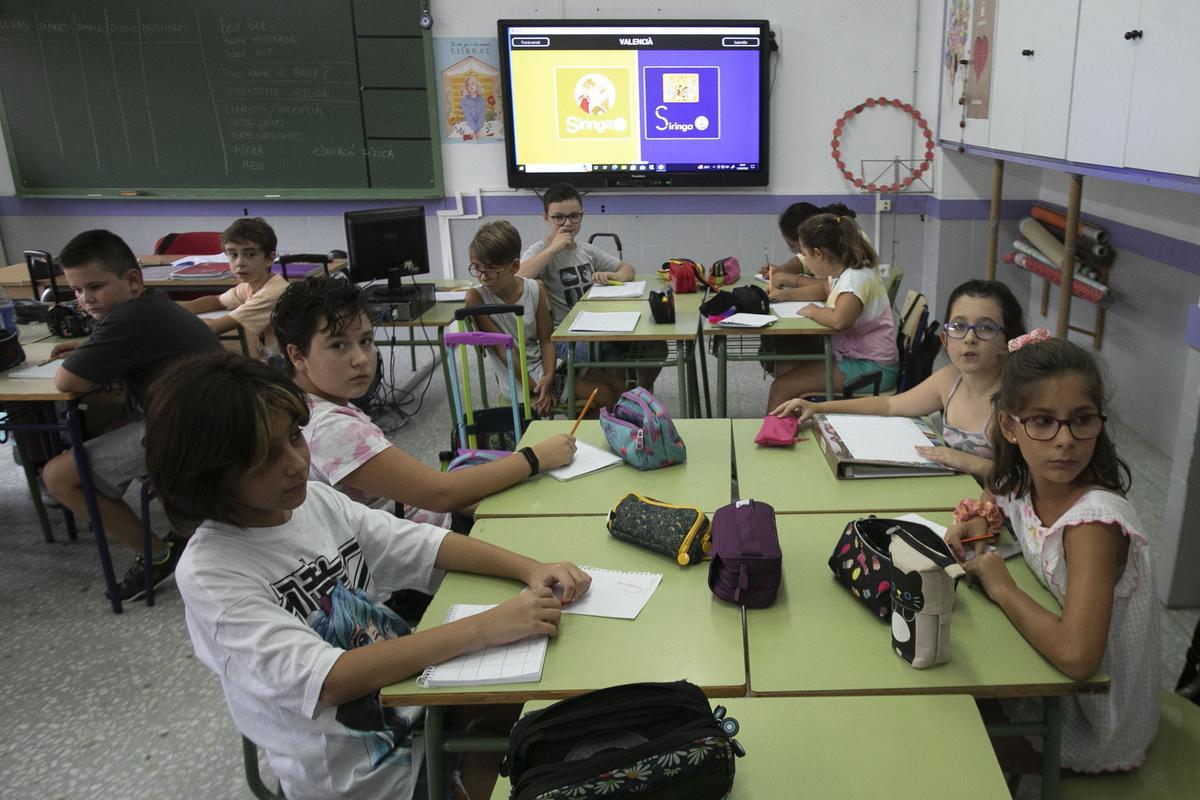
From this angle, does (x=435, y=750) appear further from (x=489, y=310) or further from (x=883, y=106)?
(x=883, y=106)

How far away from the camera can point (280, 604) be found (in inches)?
51.6

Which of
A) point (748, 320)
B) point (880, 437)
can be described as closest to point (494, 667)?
point (880, 437)

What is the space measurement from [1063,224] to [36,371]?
483 centimetres

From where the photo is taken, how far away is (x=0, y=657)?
2.68 metres

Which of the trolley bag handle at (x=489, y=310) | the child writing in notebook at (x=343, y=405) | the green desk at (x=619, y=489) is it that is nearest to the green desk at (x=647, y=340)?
the trolley bag handle at (x=489, y=310)

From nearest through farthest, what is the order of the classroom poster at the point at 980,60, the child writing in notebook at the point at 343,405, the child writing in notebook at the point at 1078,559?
the child writing in notebook at the point at 1078,559
the child writing in notebook at the point at 343,405
the classroom poster at the point at 980,60

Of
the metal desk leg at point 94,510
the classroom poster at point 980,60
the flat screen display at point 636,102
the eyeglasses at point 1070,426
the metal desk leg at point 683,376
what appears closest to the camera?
the eyeglasses at point 1070,426

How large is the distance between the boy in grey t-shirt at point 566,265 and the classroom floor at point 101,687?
1.98 metres

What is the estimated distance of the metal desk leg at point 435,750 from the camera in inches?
52.6

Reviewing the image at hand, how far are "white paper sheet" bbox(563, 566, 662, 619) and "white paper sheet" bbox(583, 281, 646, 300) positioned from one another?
257 centimetres

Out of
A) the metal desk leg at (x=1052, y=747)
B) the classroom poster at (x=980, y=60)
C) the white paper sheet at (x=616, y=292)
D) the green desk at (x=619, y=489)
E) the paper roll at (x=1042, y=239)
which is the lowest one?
the metal desk leg at (x=1052, y=747)

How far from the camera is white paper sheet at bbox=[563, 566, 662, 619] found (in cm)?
147

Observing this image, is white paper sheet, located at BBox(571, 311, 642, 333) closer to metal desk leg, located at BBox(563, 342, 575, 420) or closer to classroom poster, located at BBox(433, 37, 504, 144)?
metal desk leg, located at BBox(563, 342, 575, 420)

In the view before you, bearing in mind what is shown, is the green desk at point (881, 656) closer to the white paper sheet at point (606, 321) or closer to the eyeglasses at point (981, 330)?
the eyeglasses at point (981, 330)
